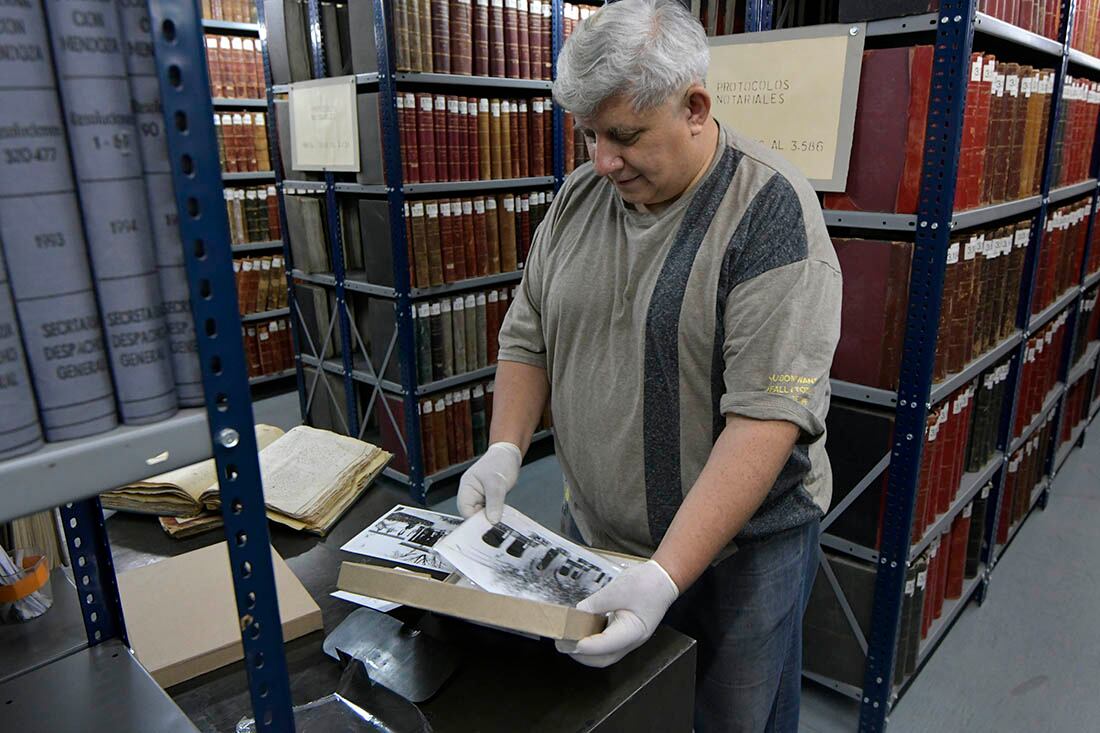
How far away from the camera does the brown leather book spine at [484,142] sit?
325 centimetres

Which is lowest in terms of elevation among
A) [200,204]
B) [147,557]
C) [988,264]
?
[147,557]

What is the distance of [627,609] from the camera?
920mm

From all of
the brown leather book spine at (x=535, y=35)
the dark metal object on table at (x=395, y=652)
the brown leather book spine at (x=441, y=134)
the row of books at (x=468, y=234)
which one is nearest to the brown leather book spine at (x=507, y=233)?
the row of books at (x=468, y=234)

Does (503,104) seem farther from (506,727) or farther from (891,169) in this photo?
(506,727)

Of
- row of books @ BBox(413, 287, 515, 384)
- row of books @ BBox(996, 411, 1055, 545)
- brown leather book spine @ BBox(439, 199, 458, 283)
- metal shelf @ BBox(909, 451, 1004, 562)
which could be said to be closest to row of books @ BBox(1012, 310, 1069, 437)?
Result: row of books @ BBox(996, 411, 1055, 545)

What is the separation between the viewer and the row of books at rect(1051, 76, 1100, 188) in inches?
99.6

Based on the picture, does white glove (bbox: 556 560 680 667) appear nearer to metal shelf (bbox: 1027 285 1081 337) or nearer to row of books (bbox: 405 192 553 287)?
metal shelf (bbox: 1027 285 1081 337)

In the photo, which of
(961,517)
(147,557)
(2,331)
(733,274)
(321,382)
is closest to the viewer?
(2,331)

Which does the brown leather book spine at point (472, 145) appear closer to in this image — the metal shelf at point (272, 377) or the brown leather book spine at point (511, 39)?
the brown leather book spine at point (511, 39)

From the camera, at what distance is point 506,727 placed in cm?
81

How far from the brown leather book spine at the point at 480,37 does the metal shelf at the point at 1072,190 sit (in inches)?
88.6

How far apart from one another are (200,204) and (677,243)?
0.78m

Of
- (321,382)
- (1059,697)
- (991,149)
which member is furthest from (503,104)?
(1059,697)

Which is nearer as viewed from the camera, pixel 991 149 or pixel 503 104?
pixel 991 149
